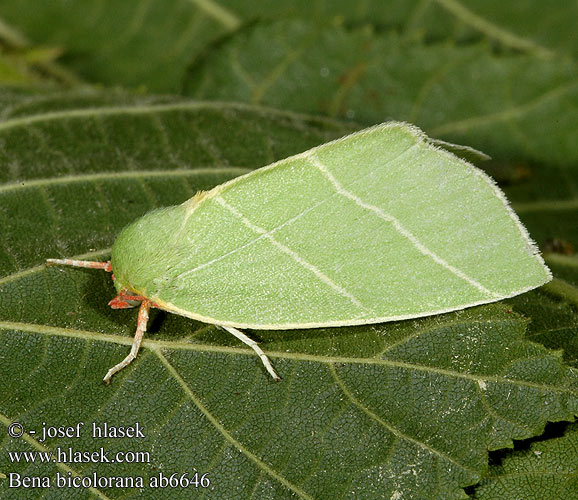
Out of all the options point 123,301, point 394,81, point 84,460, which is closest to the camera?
point 84,460

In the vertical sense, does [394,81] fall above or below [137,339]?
above

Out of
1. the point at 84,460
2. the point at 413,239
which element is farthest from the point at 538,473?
the point at 84,460

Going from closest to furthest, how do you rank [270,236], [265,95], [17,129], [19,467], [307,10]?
[19,467] → [270,236] → [17,129] → [265,95] → [307,10]

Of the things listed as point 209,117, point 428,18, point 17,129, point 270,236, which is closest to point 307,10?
point 428,18

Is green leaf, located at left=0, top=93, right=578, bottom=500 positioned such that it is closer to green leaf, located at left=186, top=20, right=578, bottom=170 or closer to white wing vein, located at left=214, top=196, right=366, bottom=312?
white wing vein, located at left=214, top=196, right=366, bottom=312

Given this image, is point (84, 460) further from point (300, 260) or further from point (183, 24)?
point (183, 24)

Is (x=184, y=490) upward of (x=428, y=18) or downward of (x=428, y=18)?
downward

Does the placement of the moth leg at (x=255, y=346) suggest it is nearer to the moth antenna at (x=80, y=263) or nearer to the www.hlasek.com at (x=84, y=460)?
the www.hlasek.com at (x=84, y=460)

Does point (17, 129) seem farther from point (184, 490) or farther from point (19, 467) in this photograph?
point (184, 490)
